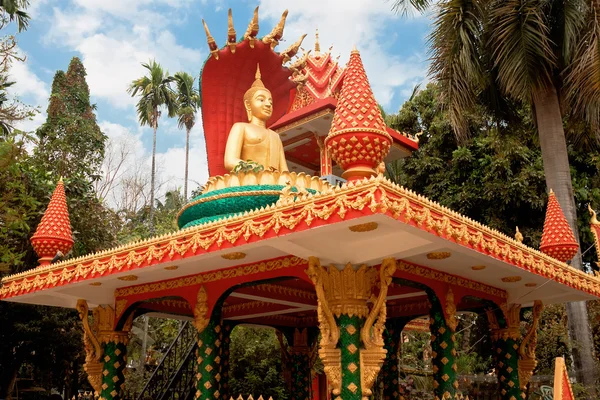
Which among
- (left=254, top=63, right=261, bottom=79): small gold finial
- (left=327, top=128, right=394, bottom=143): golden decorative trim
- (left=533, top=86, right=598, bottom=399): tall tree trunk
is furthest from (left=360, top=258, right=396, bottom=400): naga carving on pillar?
(left=533, top=86, right=598, bottom=399): tall tree trunk

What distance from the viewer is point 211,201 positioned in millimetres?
8781

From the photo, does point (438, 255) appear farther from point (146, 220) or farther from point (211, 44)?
point (146, 220)

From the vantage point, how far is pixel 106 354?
966 cm

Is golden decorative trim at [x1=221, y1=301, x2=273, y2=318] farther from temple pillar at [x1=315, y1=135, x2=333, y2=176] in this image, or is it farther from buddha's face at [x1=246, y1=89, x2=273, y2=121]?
buddha's face at [x1=246, y1=89, x2=273, y2=121]

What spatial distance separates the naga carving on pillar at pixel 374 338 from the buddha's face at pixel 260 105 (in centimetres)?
488

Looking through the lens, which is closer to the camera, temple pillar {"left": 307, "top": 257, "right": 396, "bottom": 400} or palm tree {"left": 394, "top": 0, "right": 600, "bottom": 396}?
temple pillar {"left": 307, "top": 257, "right": 396, "bottom": 400}

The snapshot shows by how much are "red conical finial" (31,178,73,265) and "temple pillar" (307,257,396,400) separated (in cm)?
523

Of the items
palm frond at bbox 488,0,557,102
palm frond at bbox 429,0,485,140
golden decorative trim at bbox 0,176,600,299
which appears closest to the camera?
golden decorative trim at bbox 0,176,600,299

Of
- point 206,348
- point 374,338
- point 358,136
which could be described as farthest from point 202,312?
point 358,136

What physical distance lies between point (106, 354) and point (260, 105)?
5238 mm

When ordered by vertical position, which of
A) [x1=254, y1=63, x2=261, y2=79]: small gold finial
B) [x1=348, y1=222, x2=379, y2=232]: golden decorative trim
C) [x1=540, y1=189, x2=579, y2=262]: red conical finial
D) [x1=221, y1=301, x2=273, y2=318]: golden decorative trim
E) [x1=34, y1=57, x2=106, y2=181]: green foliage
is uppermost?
[x1=34, y1=57, x2=106, y2=181]: green foliage

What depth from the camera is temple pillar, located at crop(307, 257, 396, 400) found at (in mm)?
6449

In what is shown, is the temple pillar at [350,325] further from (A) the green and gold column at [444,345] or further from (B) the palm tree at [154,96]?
(B) the palm tree at [154,96]

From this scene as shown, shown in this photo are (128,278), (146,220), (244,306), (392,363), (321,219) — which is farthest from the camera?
(146,220)
